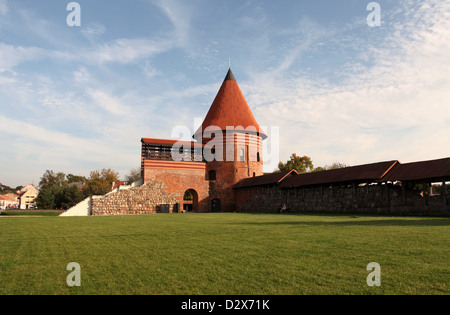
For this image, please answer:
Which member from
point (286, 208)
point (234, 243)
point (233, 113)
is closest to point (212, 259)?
point (234, 243)

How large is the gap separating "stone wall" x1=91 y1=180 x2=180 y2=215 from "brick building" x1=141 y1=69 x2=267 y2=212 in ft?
1.85

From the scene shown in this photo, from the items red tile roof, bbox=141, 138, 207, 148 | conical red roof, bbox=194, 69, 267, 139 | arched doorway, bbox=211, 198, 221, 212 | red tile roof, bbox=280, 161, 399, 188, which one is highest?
conical red roof, bbox=194, 69, 267, 139

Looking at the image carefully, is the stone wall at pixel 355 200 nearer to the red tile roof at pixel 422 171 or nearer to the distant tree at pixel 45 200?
the red tile roof at pixel 422 171

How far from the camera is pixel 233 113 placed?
3206 centimetres

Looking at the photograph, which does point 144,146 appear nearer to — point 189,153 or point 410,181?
point 189,153

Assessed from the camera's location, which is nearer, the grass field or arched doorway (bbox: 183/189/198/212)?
the grass field

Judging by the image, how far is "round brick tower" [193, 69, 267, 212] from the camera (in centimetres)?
3058

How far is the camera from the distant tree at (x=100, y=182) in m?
44.0

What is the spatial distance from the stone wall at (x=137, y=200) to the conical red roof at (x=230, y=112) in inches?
282

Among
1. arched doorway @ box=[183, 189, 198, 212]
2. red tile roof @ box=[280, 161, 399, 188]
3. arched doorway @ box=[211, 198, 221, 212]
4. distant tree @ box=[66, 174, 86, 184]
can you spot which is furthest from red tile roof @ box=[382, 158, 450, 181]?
distant tree @ box=[66, 174, 86, 184]

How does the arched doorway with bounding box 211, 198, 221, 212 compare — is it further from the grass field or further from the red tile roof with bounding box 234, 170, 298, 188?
the grass field

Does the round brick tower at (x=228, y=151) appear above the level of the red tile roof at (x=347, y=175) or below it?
above

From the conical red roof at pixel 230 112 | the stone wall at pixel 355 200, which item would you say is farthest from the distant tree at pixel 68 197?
the stone wall at pixel 355 200

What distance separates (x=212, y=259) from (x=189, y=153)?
84.6 feet
